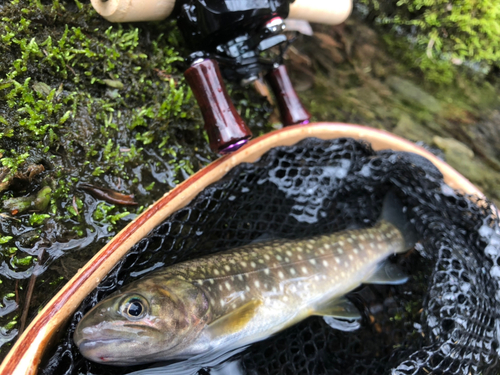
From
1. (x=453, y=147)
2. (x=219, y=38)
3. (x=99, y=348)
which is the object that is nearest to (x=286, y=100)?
(x=219, y=38)

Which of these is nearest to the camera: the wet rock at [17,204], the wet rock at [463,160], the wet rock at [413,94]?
the wet rock at [17,204]

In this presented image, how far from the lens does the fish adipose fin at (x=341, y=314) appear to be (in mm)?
1809

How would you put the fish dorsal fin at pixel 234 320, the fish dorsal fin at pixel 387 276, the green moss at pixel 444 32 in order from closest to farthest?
the fish dorsal fin at pixel 234 320
the fish dorsal fin at pixel 387 276
the green moss at pixel 444 32

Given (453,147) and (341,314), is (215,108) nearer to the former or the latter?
(341,314)

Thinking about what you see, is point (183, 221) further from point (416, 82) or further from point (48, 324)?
point (416, 82)

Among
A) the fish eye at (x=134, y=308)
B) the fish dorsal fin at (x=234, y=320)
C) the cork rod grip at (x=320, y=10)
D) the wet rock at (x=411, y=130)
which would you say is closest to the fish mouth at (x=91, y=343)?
the fish eye at (x=134, y=308)

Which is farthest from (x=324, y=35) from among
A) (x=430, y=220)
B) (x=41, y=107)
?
(x=41, y=107)

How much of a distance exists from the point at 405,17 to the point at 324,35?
0.88 metres

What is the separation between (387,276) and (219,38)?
5.28ft

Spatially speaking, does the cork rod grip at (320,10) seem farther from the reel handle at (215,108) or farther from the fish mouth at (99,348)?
the fish mouth at (99,348)

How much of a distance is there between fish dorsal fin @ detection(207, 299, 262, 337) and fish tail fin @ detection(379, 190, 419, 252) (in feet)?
3.29

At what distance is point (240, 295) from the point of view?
1.59 metres

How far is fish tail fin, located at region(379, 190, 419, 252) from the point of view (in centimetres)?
208

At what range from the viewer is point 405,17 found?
134 inches
